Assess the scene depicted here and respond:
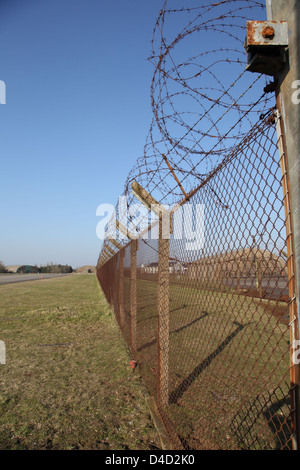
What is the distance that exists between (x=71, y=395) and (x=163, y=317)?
4.72 feet

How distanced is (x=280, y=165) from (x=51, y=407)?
126 inches

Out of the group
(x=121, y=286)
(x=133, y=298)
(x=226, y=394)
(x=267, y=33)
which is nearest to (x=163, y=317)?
(x=226, y=394)

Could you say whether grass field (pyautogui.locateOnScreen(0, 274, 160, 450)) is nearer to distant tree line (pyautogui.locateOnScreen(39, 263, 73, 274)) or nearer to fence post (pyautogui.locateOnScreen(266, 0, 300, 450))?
fence post (pyautogui.locateOnScreen(266, 0, 300, 450))

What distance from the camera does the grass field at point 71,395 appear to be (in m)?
2.66

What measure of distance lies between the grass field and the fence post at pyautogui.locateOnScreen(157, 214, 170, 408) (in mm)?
298

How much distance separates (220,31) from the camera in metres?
2.03

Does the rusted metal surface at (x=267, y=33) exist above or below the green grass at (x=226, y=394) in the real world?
above

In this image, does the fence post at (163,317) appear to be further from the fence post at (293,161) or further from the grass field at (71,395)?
the fence post at (293,161)

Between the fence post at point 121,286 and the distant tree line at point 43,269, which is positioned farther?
the distant tree line at point 43,269

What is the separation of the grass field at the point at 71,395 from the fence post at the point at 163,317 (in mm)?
298

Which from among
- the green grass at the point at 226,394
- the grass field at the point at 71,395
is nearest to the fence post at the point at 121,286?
the grass field at the point at 71,395

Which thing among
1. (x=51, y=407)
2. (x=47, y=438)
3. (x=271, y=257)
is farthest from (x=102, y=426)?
(x=271, y=257)

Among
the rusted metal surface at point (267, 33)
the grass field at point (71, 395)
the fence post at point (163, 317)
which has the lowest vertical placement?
the grass field at point (71, 395)
